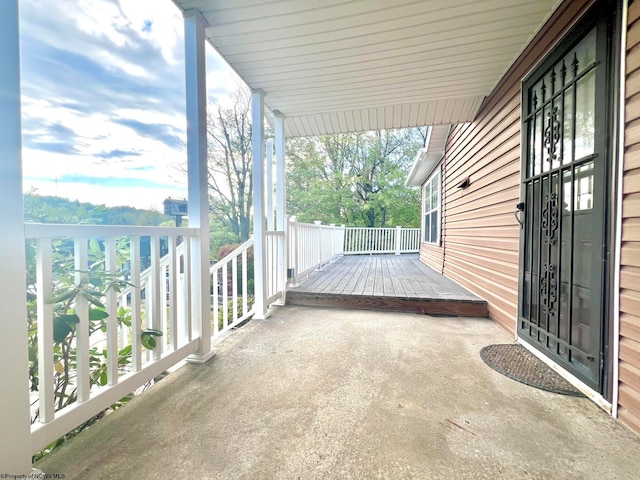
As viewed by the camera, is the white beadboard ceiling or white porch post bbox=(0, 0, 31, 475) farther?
the white beadboard ceiling

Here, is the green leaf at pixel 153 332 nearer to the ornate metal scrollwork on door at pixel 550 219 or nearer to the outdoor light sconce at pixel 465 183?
the ornate metal scrollwork on door at pixel 550 219

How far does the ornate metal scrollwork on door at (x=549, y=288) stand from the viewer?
197 centimetres

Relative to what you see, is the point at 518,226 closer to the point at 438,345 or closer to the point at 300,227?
the point at 438,345

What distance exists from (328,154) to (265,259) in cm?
1298

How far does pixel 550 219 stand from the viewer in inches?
78.7

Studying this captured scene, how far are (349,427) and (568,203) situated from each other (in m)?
1.98

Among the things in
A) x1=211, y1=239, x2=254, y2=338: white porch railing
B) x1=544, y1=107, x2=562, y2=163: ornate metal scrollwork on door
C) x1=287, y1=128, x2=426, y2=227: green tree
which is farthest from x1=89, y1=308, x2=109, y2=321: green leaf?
x1=287, y1=128, x2=426, y2=227: green tree

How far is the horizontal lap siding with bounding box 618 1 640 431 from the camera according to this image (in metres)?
1.31

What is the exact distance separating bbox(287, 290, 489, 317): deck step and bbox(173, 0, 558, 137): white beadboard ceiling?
2374 mm

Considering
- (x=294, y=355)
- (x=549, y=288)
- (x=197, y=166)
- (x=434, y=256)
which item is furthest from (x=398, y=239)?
(x=197, y=166)

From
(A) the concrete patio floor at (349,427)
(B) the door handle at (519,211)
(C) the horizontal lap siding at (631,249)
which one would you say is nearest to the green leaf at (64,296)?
(A) the concrete patio floor at (349,427)

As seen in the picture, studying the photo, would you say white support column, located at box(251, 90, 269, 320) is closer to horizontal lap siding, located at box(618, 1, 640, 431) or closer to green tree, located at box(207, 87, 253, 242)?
horizontal lap siding, located at box(618, 1, 640, 431)

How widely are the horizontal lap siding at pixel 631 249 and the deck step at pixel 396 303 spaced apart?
5.66 feet

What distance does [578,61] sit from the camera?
1746mm
